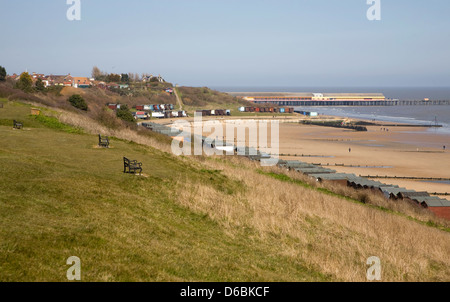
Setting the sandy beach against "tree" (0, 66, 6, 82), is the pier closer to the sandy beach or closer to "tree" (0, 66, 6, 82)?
the sandy beach

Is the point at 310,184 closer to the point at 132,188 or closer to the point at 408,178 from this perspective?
the point at 408,178

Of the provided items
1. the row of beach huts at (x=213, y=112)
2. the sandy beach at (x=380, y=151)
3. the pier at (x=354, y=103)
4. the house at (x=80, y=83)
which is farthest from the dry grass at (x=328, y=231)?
the pier at (x=354, y=103)

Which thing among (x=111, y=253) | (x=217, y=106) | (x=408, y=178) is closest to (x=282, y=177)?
(x=408, y=178)

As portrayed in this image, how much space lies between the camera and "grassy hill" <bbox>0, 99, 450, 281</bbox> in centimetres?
1012

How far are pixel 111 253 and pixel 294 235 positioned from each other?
6549mm

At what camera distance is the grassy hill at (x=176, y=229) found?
33.2 ft

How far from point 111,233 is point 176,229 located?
234 cm

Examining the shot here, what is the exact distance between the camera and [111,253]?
412 inches

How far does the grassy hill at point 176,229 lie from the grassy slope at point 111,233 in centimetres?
3

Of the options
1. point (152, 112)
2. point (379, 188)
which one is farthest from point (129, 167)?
point (152, 112)

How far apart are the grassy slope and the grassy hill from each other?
33mm

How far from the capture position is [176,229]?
44.7 feet

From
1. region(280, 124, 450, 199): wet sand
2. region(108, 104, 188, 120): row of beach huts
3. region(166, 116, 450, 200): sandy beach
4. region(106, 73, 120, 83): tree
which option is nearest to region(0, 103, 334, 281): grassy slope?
region(166, 116, 450, 200): sandy beach

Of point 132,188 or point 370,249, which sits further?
point 132,188
